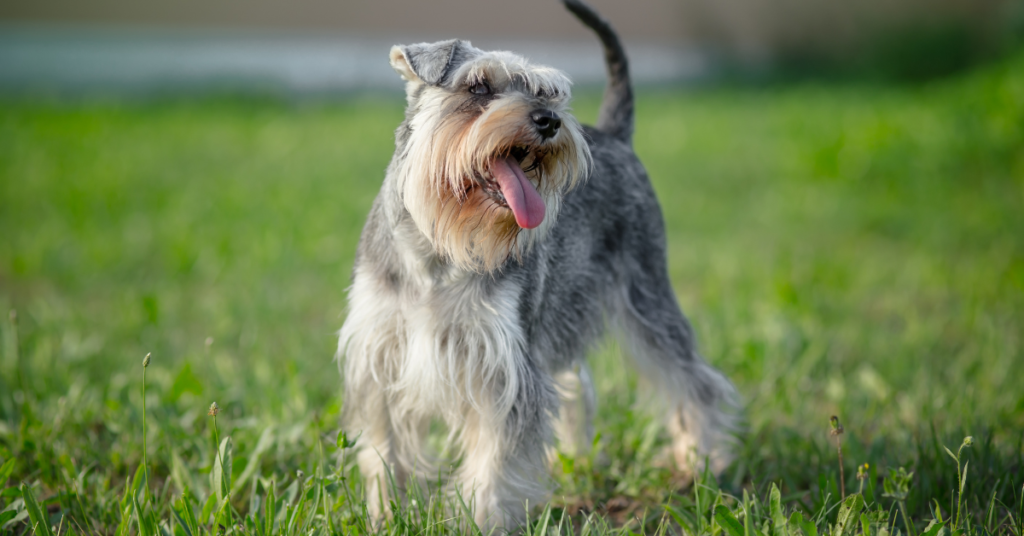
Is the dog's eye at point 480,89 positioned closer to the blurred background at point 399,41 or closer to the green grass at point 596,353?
the green grass at point 596,353

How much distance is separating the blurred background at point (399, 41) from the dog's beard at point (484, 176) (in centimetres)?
1180

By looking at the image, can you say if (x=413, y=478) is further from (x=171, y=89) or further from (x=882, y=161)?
(x=171, y=89)

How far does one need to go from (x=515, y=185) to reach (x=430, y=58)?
2.03 ft

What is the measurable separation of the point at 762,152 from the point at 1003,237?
15.0 feet

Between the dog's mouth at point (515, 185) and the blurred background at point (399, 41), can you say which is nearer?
the dog's mouth at point (515, 185)

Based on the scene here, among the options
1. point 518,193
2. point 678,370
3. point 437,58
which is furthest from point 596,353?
point 437,58

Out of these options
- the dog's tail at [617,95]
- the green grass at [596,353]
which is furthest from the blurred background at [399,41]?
the dog's tail at [617,95]

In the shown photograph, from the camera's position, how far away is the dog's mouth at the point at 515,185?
9.04 feet

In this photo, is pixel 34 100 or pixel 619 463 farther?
pixel 34 100

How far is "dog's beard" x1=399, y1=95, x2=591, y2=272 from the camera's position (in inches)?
107

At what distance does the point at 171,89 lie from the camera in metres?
15.1

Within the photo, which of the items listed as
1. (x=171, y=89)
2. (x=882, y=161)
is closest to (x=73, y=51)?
(x=171, y=89)

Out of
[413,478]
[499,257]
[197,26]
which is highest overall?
[197,26]

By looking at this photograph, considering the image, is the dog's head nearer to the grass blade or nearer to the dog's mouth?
the dog's mouth
